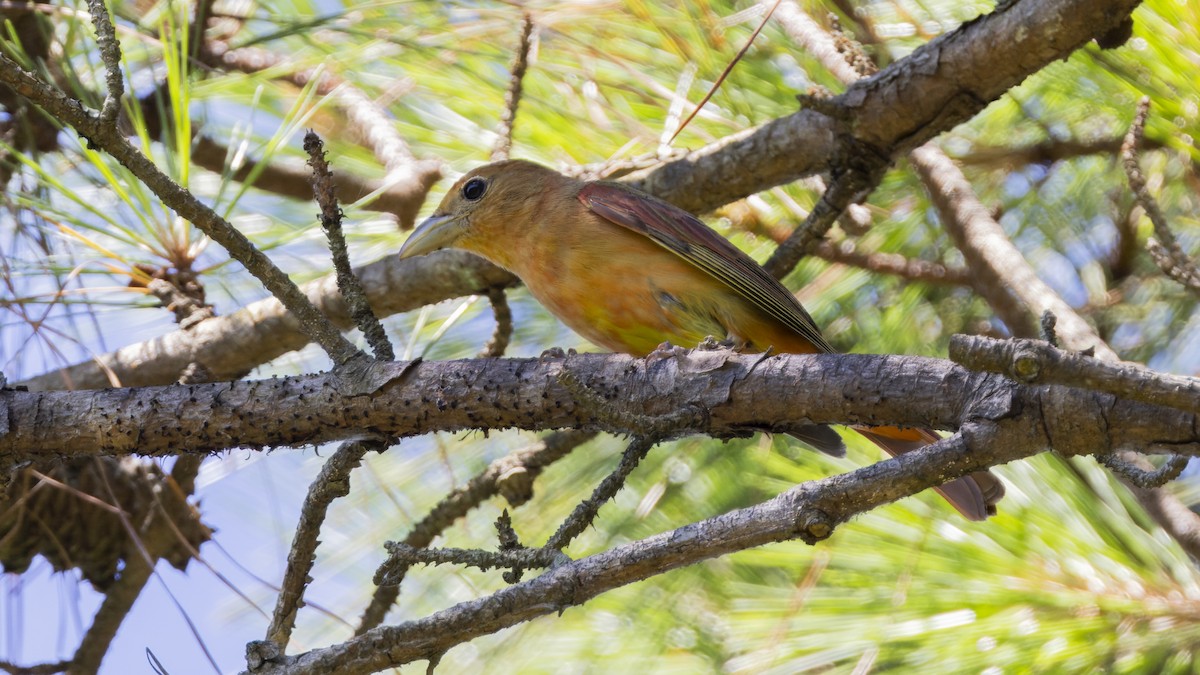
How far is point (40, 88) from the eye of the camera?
2242mm

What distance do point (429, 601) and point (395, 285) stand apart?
1193mm

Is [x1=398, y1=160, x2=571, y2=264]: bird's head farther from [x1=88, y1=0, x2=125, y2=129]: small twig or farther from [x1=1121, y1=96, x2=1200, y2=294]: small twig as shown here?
[x1=1121, y1=96, x2=1200, y2=294]: small twig

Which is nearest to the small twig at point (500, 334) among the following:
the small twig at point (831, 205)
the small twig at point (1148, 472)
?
the small twig at point (831, 205)

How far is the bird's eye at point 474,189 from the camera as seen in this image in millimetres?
3932

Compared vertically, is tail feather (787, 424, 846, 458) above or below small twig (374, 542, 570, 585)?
above

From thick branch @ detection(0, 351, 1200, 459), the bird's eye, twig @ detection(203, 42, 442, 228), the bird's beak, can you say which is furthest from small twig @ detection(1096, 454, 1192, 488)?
twig @ detection(203, 42, 442, 228)

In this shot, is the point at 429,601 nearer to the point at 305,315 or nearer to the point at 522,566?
the point at 305,315

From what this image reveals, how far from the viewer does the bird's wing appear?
11.3 ft

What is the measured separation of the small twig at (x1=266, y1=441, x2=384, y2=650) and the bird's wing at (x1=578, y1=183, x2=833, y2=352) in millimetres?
1364

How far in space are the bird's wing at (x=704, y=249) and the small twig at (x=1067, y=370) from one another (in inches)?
74.0

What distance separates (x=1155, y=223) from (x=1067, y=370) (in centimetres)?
142

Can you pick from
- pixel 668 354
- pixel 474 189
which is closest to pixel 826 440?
pixel 668 354

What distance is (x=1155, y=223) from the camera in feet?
9.07

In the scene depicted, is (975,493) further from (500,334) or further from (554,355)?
(500,334)
